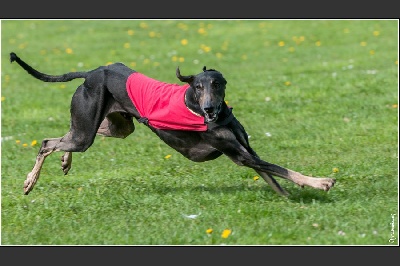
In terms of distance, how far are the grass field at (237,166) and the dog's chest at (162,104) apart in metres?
0.76

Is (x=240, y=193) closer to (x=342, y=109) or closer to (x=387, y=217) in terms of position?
(x=387, y=217)

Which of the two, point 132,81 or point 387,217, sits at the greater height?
point 132,81

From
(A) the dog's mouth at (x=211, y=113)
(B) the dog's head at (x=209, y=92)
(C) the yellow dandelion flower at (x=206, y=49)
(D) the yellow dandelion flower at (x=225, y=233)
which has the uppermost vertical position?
(C) the yellow dandelion flower at (x=206, y=49)

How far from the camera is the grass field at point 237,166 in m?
6.69

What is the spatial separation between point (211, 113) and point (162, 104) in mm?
781

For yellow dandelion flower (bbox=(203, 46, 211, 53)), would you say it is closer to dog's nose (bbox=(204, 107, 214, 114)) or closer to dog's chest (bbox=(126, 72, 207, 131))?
dog's chest (bbox=(126, 72, 207, 131))

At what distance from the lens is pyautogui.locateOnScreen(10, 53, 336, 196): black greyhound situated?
7.09 meters

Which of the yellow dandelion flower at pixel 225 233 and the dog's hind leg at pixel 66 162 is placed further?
the dog's hind leg at pixel 66 162

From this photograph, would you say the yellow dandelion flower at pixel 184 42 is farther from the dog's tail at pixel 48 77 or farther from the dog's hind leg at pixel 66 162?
the dog's tail at pixel 48 77

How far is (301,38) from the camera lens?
A: 19562mm

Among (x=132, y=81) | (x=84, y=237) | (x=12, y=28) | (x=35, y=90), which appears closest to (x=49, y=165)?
(x=132, y=81)

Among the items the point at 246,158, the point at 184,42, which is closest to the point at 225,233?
the point at 246,158

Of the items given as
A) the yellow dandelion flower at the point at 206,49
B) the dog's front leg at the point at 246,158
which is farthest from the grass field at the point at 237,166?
the dog's front leg at the point at 246,158

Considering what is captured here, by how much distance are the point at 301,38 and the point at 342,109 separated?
810 cm
